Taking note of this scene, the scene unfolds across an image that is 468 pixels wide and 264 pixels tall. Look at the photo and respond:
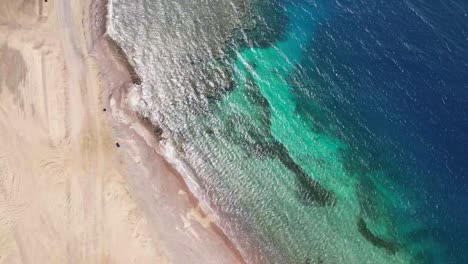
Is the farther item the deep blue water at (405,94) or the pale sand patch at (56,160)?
the deep blue water at (405,94)

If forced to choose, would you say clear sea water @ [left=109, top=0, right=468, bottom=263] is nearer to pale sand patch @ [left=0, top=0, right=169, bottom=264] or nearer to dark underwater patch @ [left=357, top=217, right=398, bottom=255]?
dark underwater patch @ [left=357, top=217, right=398, bottom=255]

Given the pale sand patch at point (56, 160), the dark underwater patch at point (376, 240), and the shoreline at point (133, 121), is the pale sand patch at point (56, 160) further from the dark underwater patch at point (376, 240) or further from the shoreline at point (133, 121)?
the dark underwater patch at point (376, 240)

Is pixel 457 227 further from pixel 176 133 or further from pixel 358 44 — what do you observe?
pixel 176 133

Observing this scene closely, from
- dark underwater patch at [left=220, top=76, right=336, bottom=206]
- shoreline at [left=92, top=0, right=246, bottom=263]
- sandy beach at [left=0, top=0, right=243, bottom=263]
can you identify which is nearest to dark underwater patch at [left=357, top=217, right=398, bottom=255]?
dark underwater patch at [left=220, top=76, right=336, bottom=206]

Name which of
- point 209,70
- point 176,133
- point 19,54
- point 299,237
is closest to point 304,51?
point 209,70

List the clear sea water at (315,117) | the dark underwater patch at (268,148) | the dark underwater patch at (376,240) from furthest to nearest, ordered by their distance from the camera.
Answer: the dark underwater patch at (268,148), the dark underwater patch at (376,240), the clear sea water at (315,117)

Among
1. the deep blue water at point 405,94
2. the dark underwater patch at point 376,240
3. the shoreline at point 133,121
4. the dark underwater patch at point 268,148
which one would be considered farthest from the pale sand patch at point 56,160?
the deep blue water at point 405,94

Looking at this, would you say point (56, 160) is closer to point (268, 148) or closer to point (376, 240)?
point (268, 148)
